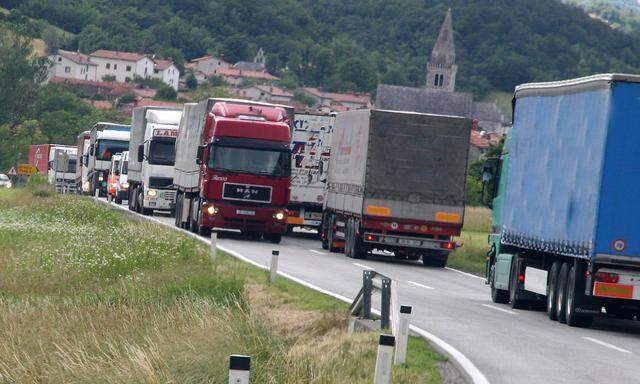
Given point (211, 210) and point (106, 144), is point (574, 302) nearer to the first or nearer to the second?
point (211, 210)

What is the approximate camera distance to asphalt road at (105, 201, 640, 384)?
14.5m

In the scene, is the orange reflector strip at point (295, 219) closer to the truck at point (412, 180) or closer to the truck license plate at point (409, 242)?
the truck at point (412, 180)

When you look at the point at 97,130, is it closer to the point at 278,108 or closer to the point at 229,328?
the point at 278,108

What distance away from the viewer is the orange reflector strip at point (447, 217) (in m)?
32.6

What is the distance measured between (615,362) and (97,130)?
177ft

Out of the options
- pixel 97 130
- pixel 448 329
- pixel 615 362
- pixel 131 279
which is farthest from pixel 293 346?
pixel 97 130

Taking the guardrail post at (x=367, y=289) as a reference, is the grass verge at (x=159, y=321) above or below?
below

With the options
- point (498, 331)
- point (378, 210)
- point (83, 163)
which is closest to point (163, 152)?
point (378, 210)

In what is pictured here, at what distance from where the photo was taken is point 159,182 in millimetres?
48469

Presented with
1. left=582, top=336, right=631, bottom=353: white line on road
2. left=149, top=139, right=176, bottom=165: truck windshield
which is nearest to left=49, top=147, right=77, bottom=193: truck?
left=149, top=139, right=176, bottom=165: truck windshield

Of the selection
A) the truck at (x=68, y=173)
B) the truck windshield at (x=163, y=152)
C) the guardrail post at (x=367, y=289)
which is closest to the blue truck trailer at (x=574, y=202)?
the guardrail post at (x=367, y=289)

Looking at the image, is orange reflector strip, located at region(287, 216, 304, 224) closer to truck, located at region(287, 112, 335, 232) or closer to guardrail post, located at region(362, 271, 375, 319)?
truck, located at region(287, 112, 335, 232)

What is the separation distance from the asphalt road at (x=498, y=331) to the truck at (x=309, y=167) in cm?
862

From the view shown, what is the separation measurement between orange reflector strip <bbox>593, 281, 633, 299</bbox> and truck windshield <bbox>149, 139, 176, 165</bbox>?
30.3 m
